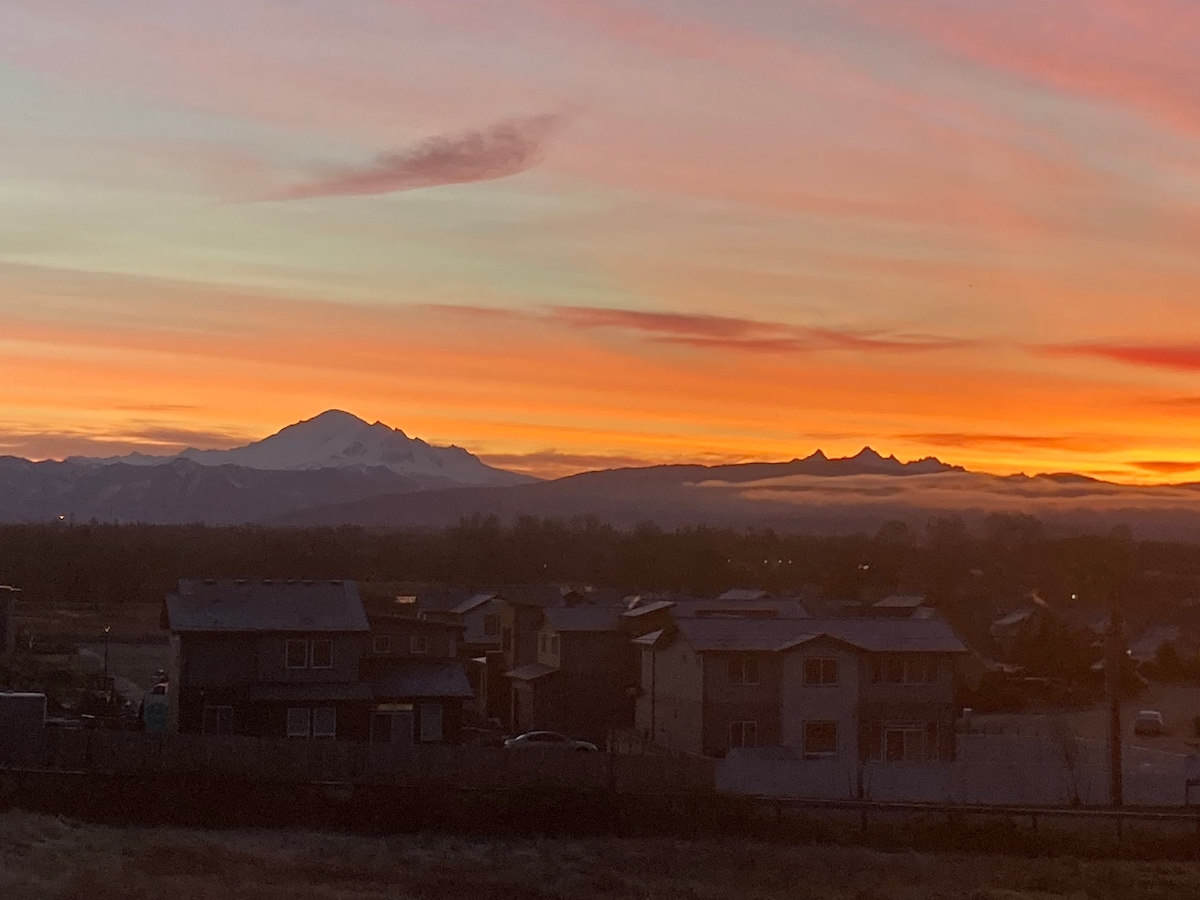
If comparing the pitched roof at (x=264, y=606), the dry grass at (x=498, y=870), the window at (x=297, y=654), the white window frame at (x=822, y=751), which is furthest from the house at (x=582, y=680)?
the dry grass at (x=498, y=870)

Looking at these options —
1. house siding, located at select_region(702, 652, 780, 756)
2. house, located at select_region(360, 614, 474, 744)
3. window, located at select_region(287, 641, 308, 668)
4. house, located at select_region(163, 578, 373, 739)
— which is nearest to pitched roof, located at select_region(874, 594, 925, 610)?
house siding, located at select_region(702, 652, 780, 756)

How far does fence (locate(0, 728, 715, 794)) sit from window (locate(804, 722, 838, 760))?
6866mm

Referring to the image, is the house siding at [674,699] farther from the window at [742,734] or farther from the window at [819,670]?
the window at [819,670]

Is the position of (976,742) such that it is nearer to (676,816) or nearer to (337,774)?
(676,816)

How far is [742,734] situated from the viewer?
40938mm

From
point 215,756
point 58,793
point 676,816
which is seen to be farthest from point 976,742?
point 58,793

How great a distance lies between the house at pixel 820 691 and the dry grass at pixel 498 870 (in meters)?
10.1

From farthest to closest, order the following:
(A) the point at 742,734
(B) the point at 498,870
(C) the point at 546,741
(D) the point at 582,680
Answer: (D) the point at 582,680, (C) the point at 546,741, (A) the point at 742,734, (B) the point at 498,870

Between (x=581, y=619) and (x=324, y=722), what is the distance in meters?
11.4

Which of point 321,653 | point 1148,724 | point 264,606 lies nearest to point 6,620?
point 264,606

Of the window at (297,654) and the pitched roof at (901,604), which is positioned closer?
the window at (297,654)

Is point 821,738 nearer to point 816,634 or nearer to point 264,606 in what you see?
point 816,634

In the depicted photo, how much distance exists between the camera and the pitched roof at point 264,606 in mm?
38531

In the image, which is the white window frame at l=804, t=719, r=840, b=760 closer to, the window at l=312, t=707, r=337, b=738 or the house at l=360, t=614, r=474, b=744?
the house at l=360, t=614, r=474, b=744
